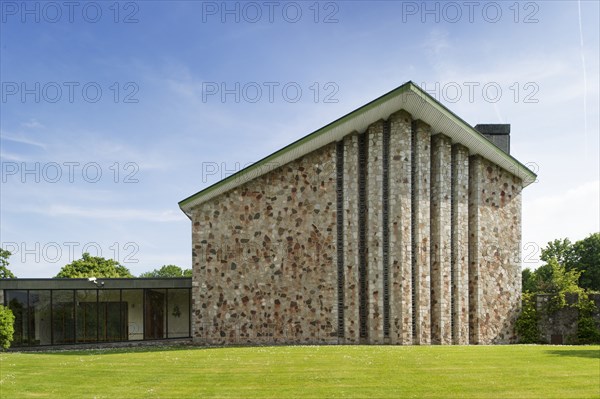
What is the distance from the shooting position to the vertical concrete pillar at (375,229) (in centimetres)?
2423

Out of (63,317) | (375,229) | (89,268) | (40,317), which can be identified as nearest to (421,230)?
(375,229)

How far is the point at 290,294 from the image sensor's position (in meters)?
25.2

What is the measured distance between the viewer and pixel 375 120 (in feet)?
82.2

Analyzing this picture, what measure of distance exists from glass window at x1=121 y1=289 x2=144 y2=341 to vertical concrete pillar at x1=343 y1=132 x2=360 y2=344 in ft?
38.5

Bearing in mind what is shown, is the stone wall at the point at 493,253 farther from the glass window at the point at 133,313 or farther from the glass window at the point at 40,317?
the glass window at the point at 40,317

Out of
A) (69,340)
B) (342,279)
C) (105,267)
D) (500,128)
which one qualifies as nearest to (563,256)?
(500,128)

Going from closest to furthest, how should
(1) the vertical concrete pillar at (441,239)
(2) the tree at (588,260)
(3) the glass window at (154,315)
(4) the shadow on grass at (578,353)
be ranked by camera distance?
1. (4) the shadow on grass at (578,353)
2. (1) the vertical concrete pillar at (441,239)
3. (3) the glass window at (154,315)
4. (2) the tree at (588,260)

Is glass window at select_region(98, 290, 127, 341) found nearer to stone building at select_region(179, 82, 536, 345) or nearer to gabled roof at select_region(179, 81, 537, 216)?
stone building at select_region(179, 82, 536, 345)

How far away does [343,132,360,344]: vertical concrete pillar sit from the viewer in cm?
2452

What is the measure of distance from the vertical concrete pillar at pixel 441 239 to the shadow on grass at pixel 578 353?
5923mm

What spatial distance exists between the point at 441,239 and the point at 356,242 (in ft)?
14.1

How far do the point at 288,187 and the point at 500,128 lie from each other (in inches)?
580

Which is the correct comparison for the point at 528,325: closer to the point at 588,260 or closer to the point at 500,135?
the point at 500,135

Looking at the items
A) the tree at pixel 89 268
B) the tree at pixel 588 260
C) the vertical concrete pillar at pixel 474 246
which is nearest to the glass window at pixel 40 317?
the vertical concrete pillar at pixel 474 246
